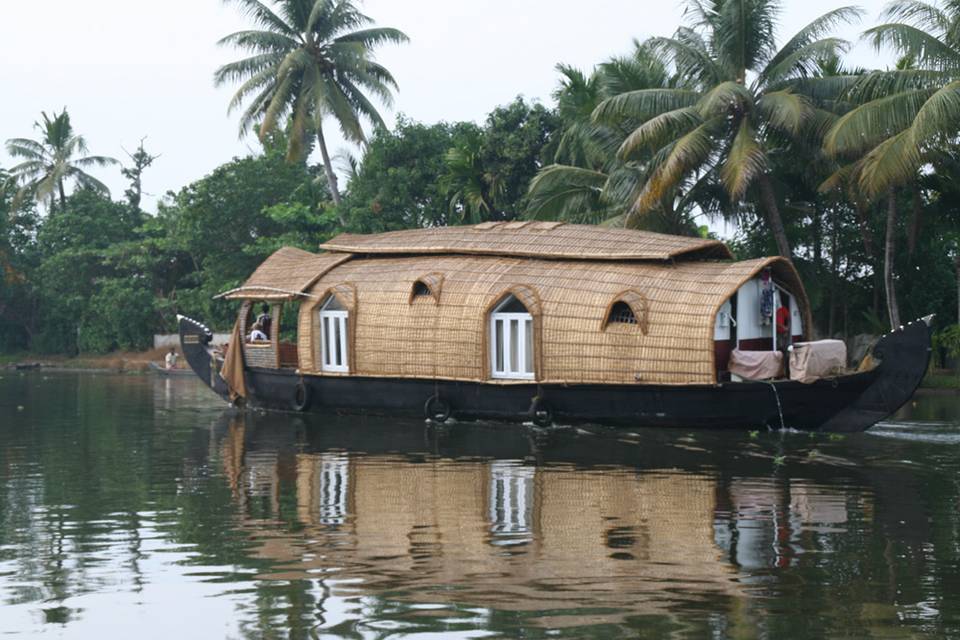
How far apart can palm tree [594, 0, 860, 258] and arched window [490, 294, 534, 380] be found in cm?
422

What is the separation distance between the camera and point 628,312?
52.4ft

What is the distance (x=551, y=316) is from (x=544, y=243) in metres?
1.29

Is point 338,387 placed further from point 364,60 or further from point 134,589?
point 364,60

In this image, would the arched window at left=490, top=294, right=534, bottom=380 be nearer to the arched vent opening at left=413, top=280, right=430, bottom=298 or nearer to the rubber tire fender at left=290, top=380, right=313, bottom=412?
the arched vent opening at left=413, top=280, right=430, bottom=298

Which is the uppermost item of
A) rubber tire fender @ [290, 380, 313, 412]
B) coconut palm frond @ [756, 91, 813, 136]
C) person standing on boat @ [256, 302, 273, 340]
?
coconut palm frond @ [756, 91, 813, 136]

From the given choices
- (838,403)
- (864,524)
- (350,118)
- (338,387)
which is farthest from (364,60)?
(864,524)

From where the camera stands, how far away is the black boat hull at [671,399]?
14812mm

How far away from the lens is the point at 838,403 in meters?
15.1

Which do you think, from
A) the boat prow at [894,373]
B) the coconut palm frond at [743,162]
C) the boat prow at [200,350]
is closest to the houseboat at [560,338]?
the boat prow at [894,373]

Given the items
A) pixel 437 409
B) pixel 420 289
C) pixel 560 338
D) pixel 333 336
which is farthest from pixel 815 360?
pixel 333 336

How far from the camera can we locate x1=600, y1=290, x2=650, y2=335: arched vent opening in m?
15.6

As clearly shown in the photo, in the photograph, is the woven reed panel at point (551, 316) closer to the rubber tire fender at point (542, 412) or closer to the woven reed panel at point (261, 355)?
the rubber tire fender at point (542, 412)

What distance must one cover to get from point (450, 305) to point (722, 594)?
9893mm

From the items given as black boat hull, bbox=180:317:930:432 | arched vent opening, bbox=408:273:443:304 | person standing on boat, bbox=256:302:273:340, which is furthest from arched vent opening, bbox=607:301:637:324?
person standing on boat, bbox=256:302:273:340
